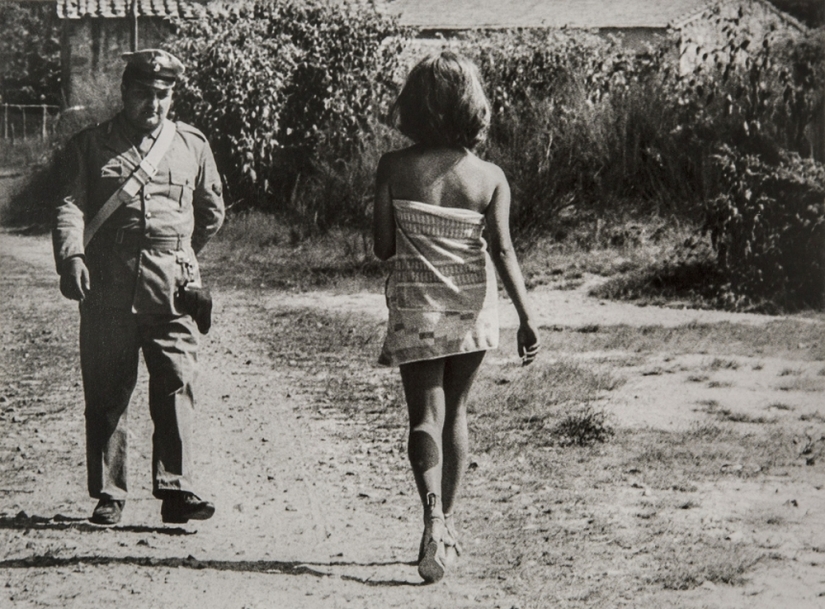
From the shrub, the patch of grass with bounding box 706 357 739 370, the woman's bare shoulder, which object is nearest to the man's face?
the woman's bare shoulder

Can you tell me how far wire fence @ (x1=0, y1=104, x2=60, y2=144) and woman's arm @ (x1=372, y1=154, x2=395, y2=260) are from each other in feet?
5.52

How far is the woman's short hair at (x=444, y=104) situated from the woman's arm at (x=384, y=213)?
153 millimetres

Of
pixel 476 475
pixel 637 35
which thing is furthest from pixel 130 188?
pixel 637 35

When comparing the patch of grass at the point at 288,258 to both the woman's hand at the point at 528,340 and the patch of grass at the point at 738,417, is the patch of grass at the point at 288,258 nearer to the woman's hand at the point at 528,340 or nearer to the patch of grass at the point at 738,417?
the patch of grass at the point at 738,417

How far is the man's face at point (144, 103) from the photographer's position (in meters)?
4.07

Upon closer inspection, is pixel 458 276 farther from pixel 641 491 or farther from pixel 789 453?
pixel 789 453

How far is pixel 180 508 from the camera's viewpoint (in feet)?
14.1

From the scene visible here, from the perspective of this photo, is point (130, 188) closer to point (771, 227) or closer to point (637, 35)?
point (637, 35)

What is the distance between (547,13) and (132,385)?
3373 millimetres

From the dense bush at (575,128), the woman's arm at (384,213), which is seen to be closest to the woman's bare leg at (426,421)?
the woman's arm at (384,213)

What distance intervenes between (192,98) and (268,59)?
0.78 metres

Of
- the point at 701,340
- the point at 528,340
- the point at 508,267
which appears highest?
the point at 508,267

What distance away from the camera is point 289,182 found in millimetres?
10523

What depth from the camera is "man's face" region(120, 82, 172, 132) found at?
4066 millimetres
